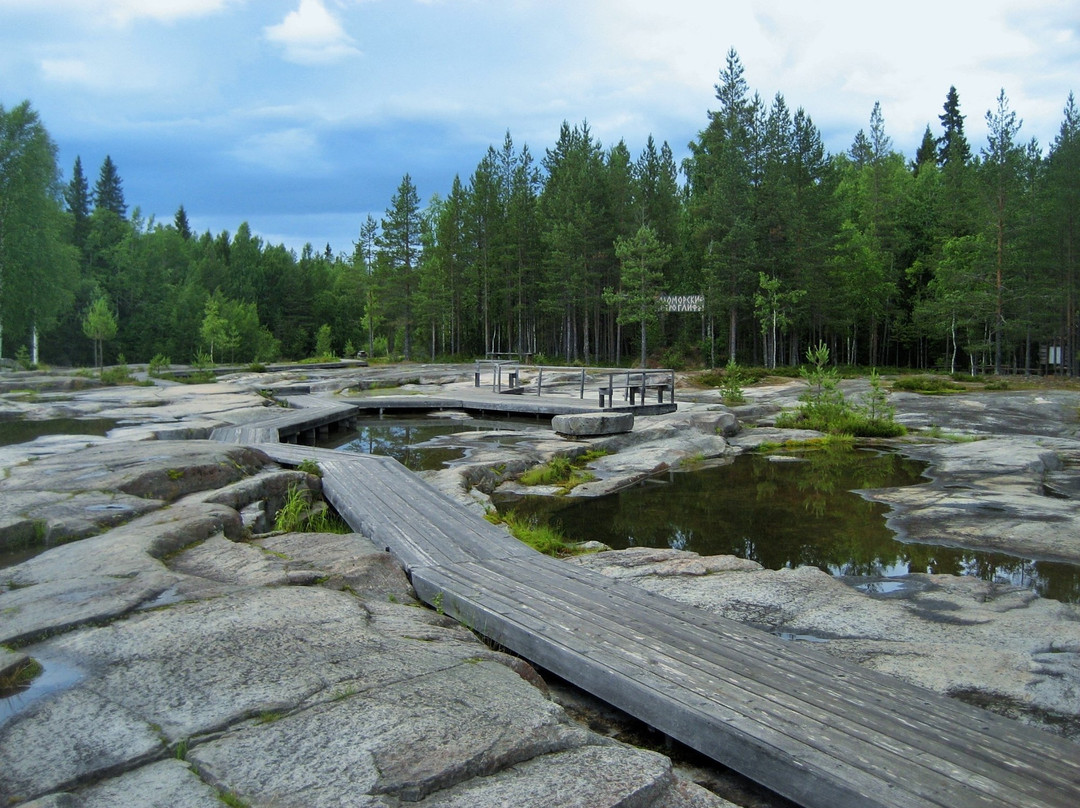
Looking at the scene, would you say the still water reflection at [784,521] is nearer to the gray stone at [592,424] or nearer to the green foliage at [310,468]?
the green foliage at [310,468]

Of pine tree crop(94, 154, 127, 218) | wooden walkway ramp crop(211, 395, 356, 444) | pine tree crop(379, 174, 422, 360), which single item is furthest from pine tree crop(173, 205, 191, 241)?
wooden walkway ramp crop(211, 395, 356, 444)

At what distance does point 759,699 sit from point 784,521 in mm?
6328

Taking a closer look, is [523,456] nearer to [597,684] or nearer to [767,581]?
[767,581]

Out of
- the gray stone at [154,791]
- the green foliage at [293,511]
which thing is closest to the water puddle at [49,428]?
the green foliage at [293,511]

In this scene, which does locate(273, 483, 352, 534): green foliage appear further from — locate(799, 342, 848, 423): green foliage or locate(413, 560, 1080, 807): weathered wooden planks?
locate(799, 342, 848, 423): green foliage

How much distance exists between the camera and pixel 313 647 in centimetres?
395

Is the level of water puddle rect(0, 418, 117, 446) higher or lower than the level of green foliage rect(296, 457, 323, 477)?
higher

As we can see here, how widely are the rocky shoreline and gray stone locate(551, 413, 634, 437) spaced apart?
19.1ft

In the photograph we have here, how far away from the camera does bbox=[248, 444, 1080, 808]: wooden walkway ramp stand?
301 centimetres

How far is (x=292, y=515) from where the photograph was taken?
805cm

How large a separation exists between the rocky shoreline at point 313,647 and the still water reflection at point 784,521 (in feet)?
1.95

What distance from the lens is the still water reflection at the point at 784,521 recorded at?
745 cm

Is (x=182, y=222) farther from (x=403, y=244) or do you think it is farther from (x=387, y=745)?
(x=387, y=745)

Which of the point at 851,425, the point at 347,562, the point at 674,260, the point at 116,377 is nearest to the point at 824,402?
the point at 851,425
